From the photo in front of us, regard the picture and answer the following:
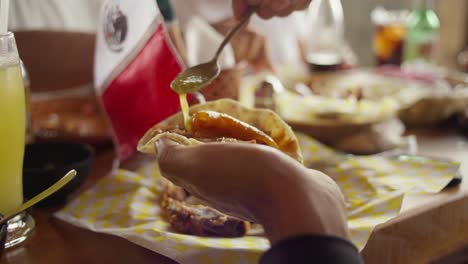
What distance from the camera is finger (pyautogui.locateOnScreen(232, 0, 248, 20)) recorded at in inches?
33.5

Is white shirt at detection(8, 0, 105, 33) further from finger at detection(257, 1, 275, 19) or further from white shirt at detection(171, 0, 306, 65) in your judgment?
finger at detection(257, 1, 275, 19)

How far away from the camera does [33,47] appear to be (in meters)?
1.50

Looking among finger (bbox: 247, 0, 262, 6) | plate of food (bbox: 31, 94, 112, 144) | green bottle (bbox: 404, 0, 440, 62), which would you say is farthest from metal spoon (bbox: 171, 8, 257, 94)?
green bottle (bbox: 404, 0, 440, 62)

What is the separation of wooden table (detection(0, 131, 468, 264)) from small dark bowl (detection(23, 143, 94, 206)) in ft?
0.14

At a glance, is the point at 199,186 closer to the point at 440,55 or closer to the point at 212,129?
the point at 212,129

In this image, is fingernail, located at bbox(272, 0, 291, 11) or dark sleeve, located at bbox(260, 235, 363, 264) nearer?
dark sleeve, located at bbox(260, 235, 363, 264)

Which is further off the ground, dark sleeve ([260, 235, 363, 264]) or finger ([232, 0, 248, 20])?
finger ([232, 0, 248, 20])

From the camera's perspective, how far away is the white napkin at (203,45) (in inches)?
43.4

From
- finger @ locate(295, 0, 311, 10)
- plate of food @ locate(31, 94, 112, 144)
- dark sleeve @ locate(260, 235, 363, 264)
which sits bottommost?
plate of food @ locate(31, 94, 112, 144)

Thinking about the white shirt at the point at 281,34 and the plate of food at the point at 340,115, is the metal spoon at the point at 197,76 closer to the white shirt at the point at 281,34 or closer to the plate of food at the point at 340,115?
the plate of food at the point at 340,115

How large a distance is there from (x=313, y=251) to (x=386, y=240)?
1.16 feet

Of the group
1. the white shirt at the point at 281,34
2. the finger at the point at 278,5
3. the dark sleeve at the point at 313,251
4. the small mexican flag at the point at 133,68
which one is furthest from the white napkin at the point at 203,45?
the dark sleeve at the point at 313,251

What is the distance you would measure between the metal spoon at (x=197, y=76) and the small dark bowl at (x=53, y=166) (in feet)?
0.84

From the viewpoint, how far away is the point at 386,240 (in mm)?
830
